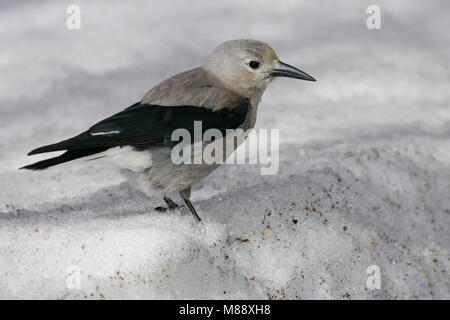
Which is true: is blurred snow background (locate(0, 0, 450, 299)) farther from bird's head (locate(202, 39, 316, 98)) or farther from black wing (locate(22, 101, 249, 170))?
bird's head (locate(202, 39, 316, 98))

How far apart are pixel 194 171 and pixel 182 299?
0.70m

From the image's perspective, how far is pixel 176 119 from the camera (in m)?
3.29

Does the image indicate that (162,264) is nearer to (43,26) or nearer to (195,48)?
(195,48)

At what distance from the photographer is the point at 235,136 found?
3473mm

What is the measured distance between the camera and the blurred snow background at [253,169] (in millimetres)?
3195

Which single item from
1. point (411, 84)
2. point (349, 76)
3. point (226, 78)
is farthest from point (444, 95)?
point (226, 78)

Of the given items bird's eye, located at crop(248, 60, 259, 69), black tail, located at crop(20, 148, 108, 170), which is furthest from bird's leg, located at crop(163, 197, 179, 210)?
bird's eye, located at crop(248, 60, 259, 69)

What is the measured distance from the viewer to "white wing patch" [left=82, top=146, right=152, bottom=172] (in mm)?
3250

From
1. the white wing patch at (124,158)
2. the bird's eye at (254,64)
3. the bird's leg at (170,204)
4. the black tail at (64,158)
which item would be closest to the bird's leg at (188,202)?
the bird's leg at (170,204)

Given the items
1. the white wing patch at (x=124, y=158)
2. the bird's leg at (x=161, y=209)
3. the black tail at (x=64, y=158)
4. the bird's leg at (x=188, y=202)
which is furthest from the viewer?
the bird's leg at (x=161, y=209)

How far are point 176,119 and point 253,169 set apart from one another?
1.28 m

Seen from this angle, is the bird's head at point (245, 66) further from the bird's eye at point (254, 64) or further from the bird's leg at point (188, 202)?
the bird's leg at point (188, 202)

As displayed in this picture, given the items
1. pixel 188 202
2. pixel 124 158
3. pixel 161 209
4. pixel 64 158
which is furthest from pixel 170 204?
pixel 64 158

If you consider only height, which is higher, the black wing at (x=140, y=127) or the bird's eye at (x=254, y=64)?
the bird's eye at (x=254, y=64)
